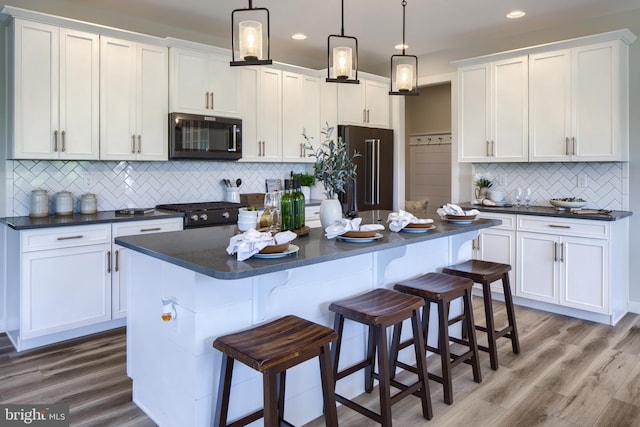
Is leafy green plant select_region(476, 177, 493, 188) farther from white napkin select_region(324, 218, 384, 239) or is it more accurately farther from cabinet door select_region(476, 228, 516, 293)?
white napkin select_region(324, 218, 384, 239)

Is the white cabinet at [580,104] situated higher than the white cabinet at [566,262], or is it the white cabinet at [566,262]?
the white cabinet at [580,104]

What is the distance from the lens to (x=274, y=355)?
5.58 ft

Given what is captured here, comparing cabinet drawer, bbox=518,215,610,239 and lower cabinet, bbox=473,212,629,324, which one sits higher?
cabinet drawer, bbox=518,215,610,239

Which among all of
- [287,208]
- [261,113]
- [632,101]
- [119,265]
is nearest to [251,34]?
[287,208]

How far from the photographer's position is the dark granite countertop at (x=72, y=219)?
3.27 metres

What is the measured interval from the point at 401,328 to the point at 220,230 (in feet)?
4.11

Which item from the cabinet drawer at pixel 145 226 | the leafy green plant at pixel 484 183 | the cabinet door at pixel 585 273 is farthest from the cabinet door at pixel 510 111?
the cabinet drawer at pixel 145 226

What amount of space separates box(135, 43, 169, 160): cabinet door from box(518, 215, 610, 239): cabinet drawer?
3409 mm

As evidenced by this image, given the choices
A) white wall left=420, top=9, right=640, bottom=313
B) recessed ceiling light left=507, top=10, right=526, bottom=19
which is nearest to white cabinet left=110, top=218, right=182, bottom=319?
recessed ceiling light left=507, top=10, right=526, bottom=19

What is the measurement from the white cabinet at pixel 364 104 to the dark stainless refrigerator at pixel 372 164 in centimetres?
14

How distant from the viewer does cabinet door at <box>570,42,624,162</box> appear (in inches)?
155

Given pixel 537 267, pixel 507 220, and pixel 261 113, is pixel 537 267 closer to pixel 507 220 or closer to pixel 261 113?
pixel 507 220

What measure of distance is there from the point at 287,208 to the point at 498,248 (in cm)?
277

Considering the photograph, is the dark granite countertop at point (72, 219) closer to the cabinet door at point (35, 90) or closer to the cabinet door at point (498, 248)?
the cabinet door at point (35, 90)
